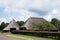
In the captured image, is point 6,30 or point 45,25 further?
point 6,30

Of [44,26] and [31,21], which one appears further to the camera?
[31,21]

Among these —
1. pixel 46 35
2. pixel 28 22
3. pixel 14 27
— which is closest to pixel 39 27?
pixel 28 22

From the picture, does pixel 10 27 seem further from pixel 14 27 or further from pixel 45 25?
pixel 45 25

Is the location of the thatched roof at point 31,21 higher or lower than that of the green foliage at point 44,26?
higher

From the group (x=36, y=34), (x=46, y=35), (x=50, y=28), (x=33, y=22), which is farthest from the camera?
(x=33, y=22)

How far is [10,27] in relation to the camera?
8381 centimetres

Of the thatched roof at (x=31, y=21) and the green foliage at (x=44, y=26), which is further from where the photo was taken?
the thatched roof at (x=31, y=21)

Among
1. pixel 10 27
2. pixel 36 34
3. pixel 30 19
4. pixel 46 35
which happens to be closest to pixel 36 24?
pixel 30 19

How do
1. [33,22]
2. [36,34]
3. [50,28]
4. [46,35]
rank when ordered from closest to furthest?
[46,35] < [36,34] < [50,28] < [33,22]

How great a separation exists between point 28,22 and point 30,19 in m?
3.16

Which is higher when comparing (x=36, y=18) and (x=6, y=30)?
(x=36, y=18)

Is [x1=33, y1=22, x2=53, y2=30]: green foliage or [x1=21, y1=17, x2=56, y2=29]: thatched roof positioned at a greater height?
[x1=21, y1=17, x2=56, y2=29]: thatched roof

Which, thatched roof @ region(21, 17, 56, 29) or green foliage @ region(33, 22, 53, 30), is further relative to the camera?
thatched roof @ region(21, 17, 56, 29)

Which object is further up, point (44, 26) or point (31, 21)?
point (31, 21)
